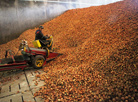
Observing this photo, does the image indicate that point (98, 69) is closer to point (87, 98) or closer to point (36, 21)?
point (87, 98)

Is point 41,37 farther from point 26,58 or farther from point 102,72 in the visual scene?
point 102,72

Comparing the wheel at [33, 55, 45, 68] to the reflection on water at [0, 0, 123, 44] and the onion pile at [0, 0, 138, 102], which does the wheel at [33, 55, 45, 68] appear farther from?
the reflection on water at [0, 0, 123, 44]

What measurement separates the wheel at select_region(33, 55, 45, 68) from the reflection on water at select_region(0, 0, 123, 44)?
5.44m

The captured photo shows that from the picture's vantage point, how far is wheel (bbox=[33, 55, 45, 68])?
16.6ft

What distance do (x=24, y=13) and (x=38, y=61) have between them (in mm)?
6417

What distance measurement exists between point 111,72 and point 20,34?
28.4 feet

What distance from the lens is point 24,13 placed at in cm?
983

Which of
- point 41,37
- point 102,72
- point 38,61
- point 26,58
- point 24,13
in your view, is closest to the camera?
point 102,72

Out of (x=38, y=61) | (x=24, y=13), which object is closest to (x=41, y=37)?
(x=38, y=61)

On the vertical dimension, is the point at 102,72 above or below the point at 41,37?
below

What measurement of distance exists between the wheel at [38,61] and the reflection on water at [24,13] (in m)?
5.44

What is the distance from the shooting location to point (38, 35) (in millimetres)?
5516

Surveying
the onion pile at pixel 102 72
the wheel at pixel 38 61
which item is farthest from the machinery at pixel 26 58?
the onion pile at pixel 102 72

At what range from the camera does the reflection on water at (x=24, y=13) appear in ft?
29.2
